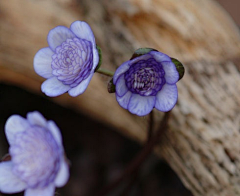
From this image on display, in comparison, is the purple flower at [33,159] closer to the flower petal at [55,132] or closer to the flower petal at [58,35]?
the flower petal at [55,132]

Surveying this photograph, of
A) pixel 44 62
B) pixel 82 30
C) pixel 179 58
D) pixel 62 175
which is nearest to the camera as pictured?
pixel 62 175

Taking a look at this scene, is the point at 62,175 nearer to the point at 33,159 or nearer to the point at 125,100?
the point at 33,159

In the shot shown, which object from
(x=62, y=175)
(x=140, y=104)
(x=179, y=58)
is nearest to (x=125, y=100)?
(x=140, y=104)

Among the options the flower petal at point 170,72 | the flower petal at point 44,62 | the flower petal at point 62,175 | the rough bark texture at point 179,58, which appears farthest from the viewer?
the rough bark texture at point 179,58

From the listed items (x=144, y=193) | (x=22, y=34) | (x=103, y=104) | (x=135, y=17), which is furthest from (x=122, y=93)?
(x=144, y=193)

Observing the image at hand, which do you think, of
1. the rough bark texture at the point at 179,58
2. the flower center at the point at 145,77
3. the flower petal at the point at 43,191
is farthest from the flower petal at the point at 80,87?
the rough bark texture at the point at 179,58

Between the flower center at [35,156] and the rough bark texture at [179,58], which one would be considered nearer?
the flower center at [35,156]
